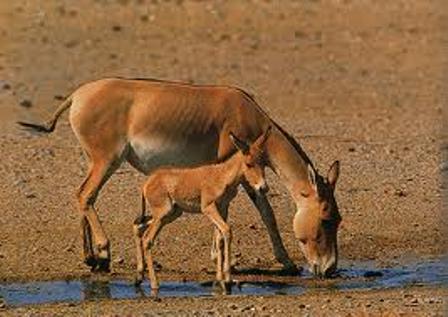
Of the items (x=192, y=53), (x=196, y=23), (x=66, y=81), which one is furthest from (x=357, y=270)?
(x=196, y=23)

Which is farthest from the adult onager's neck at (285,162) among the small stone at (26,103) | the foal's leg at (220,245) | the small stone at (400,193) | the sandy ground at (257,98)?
the small stone at (26,103)

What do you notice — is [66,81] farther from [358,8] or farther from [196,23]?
[358,8]

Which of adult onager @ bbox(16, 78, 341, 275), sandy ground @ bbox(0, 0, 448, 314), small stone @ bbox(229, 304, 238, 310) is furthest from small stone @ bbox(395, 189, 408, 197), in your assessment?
small stone @ bbox(229, 304, 238, 310)

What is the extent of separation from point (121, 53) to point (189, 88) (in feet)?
41.6

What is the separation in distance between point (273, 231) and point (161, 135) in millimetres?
1107

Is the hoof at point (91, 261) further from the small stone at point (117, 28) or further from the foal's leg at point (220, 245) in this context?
the small stone at point (117, 28)

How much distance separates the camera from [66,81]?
23.3 metres

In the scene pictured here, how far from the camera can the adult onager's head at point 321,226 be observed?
1245 cm

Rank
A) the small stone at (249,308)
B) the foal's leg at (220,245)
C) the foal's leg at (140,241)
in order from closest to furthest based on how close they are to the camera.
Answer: the small stone at (249,308)
the foal's leg at (220,245)
the foal's leg at (140,241)

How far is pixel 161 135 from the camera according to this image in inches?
509

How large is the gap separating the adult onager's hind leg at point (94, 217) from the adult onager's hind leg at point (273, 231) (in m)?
1.06

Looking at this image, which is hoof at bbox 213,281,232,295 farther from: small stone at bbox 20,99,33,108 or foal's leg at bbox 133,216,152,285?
small stone at bbox 20,99,33,108

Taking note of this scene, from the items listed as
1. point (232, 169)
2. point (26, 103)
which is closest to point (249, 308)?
point (232, 169)

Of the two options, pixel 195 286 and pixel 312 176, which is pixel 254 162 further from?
pixel 195 286
